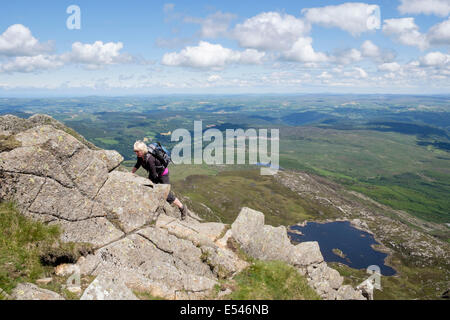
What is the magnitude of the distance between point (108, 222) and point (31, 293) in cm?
709

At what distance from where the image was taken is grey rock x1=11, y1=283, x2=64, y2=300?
11151 millimetres

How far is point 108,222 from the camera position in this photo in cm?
1833

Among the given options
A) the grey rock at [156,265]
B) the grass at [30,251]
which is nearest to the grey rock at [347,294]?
the grey rock at [156,265]

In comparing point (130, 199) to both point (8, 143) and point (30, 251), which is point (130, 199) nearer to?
point (30, 251)

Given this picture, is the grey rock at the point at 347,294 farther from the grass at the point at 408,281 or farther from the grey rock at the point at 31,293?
the grass at the point at 408,281

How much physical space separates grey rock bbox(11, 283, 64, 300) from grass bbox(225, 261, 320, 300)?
871cm

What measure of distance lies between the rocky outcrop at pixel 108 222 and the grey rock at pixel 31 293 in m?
0.08

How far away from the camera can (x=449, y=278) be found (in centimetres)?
18100

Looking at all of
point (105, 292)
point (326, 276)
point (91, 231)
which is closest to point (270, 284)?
point (105, 292)

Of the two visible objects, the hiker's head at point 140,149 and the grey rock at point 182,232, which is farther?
the grey rock at point 182,232

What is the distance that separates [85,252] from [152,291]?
4.81 meters

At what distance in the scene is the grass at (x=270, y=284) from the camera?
15.3m

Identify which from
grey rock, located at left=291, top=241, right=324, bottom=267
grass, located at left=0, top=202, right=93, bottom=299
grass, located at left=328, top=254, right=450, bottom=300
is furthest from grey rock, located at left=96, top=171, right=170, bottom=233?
grass, located at left=328, top=254, right=450, bottom=300
